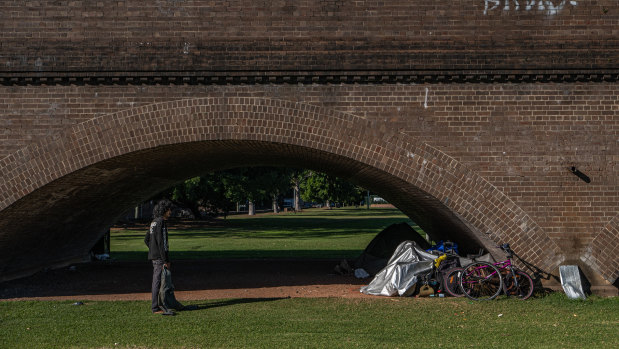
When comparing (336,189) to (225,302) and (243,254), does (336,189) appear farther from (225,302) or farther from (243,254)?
(225,302)

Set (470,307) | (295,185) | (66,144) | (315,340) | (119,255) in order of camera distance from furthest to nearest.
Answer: (295,185), (119,255), (66,144), (470,307), (315,340)

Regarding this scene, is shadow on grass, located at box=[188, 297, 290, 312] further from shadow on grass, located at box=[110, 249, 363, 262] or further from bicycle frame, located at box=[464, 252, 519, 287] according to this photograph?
shadow on grass, located at box=[110, 249, 363, 262]

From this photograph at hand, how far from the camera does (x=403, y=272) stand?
36.2 ft

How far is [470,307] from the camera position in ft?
31.7

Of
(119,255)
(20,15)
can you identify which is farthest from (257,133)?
(119,255)

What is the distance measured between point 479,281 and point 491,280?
0.66 feet

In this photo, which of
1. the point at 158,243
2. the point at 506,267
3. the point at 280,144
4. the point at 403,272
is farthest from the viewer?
the point at 403,272

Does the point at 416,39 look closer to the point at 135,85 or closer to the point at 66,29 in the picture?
the point at 135,85

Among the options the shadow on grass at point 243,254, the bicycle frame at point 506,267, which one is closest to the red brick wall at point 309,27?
the bicycle frame at point 506,267

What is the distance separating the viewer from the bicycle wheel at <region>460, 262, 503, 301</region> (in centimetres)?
1036

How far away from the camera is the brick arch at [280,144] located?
10.4 m

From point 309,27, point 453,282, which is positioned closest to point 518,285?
point 453,282

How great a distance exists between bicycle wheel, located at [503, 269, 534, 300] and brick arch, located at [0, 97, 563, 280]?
37 cm

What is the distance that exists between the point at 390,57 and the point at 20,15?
657 cm
